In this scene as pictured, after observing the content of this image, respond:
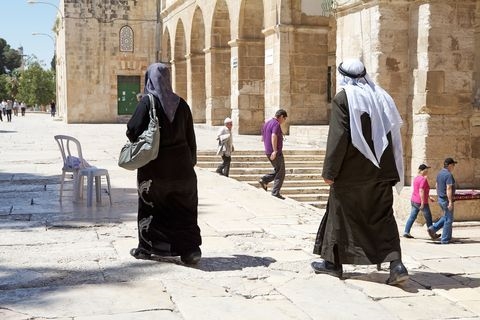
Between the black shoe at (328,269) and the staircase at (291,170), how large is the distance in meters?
7.18

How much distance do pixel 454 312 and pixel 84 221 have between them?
13.3ft

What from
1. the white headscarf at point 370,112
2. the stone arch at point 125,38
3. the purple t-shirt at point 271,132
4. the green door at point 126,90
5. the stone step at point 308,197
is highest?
the stone arch at point 125,38

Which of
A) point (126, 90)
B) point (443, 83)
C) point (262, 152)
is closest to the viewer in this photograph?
point (443, 83)

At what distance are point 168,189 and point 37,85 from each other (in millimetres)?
60851

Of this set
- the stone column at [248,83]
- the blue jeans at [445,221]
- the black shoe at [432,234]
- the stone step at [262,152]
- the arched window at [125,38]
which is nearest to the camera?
the blue jeans at [445,221]

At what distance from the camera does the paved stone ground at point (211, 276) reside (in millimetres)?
4047

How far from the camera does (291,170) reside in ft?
43.6

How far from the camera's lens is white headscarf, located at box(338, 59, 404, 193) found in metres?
4.62

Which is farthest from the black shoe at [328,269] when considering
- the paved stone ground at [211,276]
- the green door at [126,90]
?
the green door at [126,90]

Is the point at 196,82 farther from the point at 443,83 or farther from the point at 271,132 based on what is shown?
the point at 443,83

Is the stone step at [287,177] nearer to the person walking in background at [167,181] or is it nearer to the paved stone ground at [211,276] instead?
the paved stone ground at [211,276]

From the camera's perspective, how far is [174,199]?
16.4 ft

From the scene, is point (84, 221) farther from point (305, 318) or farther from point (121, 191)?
point (305, 318)

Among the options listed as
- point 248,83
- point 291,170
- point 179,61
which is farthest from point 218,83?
point 291,170
